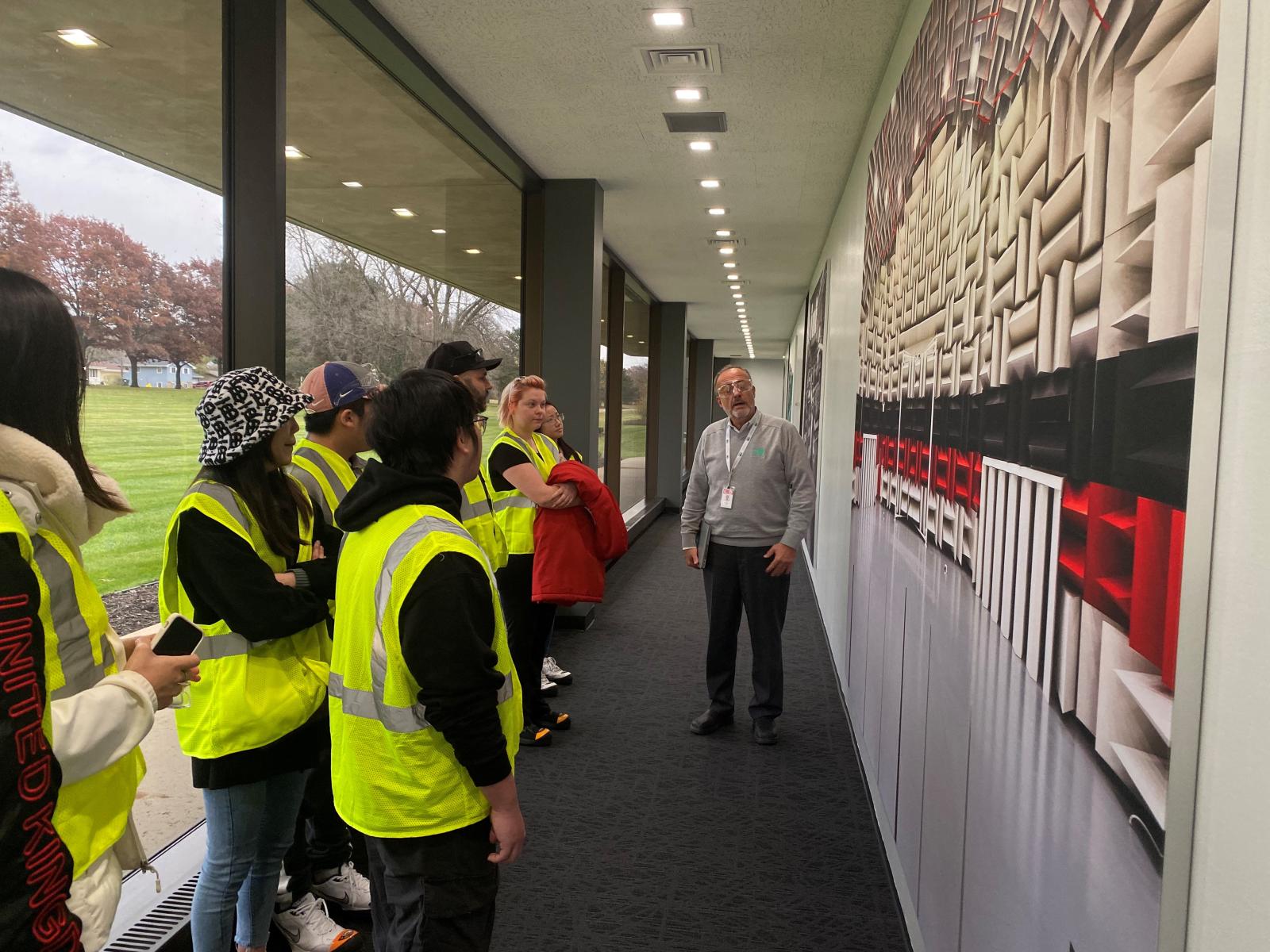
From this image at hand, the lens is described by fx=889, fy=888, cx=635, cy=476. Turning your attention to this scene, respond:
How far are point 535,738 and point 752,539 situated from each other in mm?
1280

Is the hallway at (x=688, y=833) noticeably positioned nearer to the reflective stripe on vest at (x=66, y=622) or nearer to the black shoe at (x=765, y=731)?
the black shoe at (x=765, y=731)

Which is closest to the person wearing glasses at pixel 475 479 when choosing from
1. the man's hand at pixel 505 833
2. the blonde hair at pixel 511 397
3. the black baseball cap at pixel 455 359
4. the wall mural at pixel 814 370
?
the black baseball cap at pixel 455 359

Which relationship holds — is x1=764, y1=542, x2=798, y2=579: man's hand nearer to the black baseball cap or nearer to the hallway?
the hallway

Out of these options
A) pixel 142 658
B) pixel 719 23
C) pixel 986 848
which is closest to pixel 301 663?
pixel 142 658

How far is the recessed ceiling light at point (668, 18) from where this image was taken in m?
3.26

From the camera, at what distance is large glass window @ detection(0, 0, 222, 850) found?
1950mm

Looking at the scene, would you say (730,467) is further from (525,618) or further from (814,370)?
(814,370)

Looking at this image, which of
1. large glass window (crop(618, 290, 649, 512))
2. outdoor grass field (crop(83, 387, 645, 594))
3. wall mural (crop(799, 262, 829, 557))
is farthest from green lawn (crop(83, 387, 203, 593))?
large glass window (crop(618, 290, 649, 512))

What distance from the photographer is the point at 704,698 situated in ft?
14.9

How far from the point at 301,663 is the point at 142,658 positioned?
71cm

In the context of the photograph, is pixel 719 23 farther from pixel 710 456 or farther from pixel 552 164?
pixel 552 164

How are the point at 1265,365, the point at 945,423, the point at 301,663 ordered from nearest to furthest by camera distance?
the point at 1265,365, the point at 301,663, the point at 945,423

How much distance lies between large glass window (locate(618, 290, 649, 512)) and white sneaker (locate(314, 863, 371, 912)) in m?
6.32

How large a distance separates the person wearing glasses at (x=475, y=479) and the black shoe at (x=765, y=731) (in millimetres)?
1403
